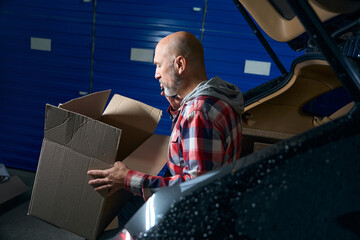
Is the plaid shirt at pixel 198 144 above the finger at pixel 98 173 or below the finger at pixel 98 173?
above

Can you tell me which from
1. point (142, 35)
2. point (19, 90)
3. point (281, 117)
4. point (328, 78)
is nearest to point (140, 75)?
point (142, 35)

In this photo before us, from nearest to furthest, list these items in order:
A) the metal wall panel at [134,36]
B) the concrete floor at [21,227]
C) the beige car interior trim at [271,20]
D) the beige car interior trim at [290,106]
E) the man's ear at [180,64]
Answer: the man's ear at [180,64] < the beige car interior trim at [271,20] < the beige car interior trim at [290,106] < the concrete floor at [21,227] < the metal wall panel at [134,36]

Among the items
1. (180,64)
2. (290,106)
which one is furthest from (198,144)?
(290,106)

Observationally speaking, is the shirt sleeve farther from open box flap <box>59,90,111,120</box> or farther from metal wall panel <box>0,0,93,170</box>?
metal wall panel <box>0,0,93,170</box>

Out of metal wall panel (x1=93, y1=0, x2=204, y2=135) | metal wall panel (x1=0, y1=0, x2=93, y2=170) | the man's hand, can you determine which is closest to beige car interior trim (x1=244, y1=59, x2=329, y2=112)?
the man's hand

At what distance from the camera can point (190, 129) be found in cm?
119

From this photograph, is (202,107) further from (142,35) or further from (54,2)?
(54,2)

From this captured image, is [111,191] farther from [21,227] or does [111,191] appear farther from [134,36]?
[134,36]

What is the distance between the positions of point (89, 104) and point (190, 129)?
0.66m

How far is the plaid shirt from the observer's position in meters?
1.16

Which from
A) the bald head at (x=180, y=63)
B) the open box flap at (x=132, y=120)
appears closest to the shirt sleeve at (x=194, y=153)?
the bald head at (x=180, y=63)

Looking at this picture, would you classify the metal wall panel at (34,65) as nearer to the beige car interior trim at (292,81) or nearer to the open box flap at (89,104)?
the open box flap at (89,104)

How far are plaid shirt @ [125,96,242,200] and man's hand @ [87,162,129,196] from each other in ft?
0.10

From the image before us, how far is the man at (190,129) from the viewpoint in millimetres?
1170
